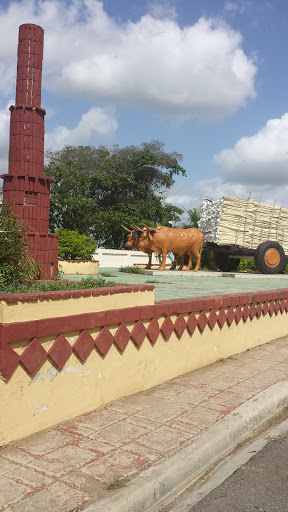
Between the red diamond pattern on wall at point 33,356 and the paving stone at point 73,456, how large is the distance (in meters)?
0.66

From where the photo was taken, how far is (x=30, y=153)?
10.3 meters

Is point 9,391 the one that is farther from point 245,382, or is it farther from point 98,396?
point 245,382

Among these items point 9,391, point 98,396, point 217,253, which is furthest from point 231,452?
point 217,253

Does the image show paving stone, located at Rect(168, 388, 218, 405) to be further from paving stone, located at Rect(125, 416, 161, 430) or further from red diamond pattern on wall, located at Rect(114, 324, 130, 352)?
red diamond pattern on wall, located at Rect(114, 324, 130, 352)

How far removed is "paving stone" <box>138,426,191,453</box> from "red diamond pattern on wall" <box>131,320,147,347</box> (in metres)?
1.10

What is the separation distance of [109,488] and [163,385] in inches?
97.8

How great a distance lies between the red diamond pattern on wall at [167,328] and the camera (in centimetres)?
545

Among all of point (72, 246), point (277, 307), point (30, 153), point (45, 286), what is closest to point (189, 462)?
point (45, 286)

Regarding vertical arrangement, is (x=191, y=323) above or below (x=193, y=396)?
above

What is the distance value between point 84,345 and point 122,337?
1.95 ft

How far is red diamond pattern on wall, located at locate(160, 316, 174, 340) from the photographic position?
5.45m

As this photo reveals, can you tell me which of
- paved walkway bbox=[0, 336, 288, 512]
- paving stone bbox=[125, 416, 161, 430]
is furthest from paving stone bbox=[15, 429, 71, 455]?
paving stone bbox=[125, 416, 161, 430]

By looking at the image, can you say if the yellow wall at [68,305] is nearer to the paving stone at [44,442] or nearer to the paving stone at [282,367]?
A: the paving stone at [44,442]

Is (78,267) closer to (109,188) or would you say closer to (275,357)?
(275,357)
